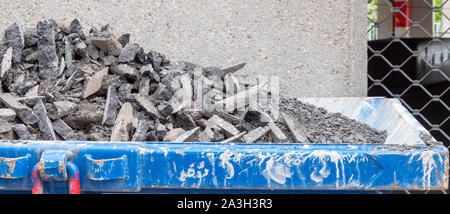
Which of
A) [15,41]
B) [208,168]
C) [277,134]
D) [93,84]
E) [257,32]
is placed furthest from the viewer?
[257,32]

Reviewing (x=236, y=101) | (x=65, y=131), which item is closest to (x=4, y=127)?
(x=65, y=131)

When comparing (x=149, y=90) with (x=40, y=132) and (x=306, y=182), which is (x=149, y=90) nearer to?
(x=40, y=132)

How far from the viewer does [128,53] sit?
150 centimetres

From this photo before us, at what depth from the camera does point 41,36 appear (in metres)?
1.52

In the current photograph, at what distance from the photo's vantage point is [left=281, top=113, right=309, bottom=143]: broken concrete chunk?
1316 millimetres

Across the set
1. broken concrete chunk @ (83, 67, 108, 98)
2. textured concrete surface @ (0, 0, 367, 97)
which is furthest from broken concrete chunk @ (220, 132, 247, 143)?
textured concrete surface @ (0, 0, 367, 97)

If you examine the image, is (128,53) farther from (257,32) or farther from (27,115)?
(257,32)

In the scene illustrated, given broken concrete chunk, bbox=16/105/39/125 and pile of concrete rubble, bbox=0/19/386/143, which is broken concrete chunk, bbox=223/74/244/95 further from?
broken concrete chunk, bbox=16/105/39/125

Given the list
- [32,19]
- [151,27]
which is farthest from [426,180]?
[32,19]

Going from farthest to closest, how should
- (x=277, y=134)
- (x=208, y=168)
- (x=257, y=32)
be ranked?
(x=257, y=32) < (x=277, y=134) < (x=208, y=168)

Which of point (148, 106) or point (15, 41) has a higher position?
point (15, 41)

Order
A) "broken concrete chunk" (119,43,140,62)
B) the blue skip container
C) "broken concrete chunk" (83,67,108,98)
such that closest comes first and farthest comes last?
the blue skip container
"broken concrete chunk" (83,67,108,98)
"broken concrete chunk" (119,43,140,62)

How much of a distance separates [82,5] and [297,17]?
93 centimetres

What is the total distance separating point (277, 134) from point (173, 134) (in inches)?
11.1
